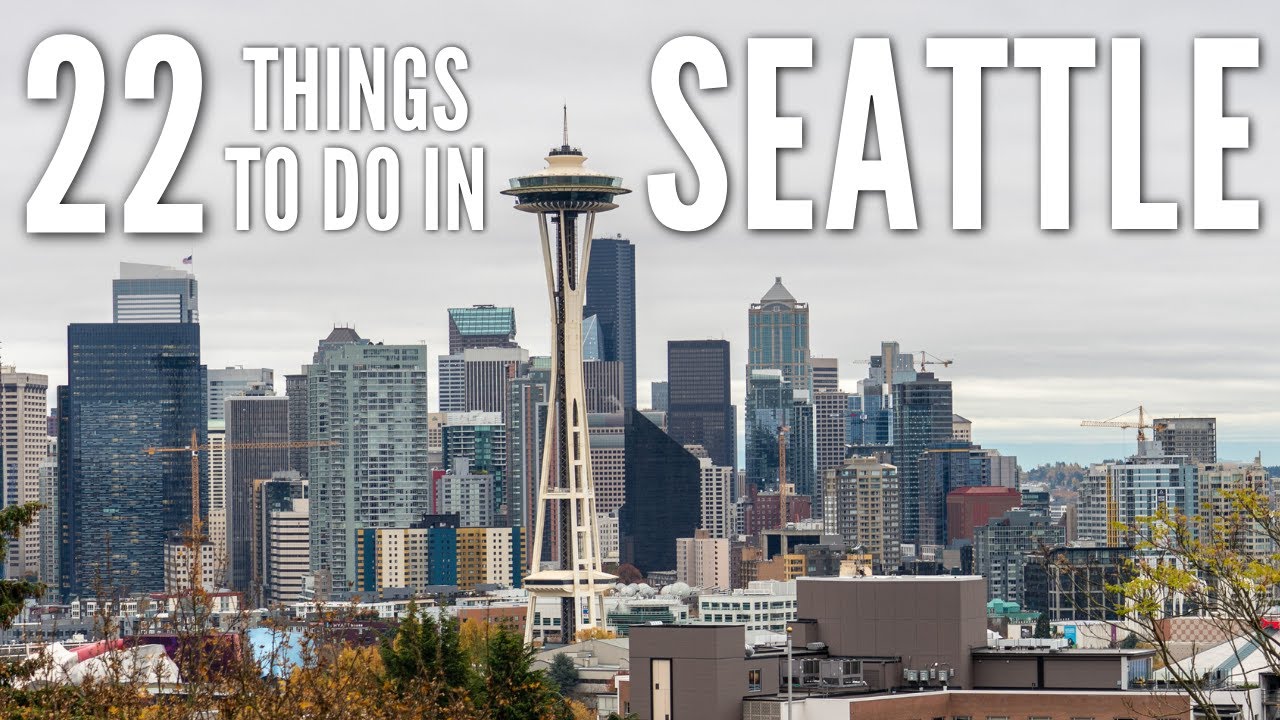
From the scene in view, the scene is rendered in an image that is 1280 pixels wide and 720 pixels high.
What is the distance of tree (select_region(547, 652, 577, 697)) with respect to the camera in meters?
139

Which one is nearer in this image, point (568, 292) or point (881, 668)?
point (881, 668)

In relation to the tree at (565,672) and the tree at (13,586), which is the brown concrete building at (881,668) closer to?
the tree at (13,586)

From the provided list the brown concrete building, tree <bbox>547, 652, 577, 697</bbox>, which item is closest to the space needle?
tree <bbox>547, 652, 577, 697</bbox>

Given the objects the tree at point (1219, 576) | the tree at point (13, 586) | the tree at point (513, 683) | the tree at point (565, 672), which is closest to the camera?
the tree at point (1219, 576)

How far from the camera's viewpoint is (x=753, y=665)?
64.2 metres

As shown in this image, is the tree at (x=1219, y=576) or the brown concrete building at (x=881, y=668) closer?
the tree at (x=1219, y=576)

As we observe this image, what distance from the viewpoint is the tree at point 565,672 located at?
139 metres

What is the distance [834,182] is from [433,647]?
21599 millimetres

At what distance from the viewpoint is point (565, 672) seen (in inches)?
5571

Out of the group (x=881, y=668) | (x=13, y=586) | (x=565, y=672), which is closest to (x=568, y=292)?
(x=565, y=672)

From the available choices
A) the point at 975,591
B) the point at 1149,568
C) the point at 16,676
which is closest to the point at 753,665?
the point at 975,591

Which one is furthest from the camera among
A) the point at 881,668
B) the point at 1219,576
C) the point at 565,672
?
the point at 565,672

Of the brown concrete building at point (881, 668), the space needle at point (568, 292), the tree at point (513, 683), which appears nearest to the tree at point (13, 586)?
the tree at point (513, 683)

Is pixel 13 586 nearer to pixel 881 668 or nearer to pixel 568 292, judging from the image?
pixel 881 668
